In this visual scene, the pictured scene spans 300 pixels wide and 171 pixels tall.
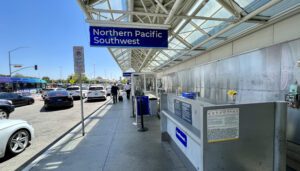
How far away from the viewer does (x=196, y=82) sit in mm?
9227

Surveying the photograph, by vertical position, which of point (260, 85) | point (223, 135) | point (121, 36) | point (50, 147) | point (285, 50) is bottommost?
point (50, 147)

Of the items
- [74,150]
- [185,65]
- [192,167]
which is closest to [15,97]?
[74,150]

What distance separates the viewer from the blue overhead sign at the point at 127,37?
4523 millimetres

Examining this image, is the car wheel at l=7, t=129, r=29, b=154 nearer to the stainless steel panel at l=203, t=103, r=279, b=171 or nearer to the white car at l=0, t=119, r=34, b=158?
the white car at l=0, t=119, r=34, b=158

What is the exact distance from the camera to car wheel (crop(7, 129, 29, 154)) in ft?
11.9

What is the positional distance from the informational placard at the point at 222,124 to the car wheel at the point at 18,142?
4.57m

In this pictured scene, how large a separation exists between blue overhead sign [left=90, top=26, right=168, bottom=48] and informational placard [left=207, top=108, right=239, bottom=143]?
3.48 m

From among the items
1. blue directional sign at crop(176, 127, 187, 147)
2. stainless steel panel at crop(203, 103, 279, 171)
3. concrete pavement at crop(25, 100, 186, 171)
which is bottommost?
concrete pavement at crop(25, 100, 186, 171)

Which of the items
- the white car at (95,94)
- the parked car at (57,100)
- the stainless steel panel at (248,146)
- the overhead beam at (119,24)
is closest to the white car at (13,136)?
the overhead beam at (119,24)

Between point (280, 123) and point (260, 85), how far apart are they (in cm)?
272

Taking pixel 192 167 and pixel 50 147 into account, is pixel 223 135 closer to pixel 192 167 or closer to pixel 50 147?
pixel 192 167

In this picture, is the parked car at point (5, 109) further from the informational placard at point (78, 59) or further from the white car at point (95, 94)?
the informational placard at point (78, 59)

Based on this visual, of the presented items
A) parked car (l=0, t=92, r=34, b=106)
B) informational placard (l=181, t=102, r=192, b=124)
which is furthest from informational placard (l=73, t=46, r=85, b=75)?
parked car (l=0, t=92, r=34, b=106)

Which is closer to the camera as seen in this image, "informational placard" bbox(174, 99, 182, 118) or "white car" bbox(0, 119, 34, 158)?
"informational placard" bbox(174, 99, 182, 118)
